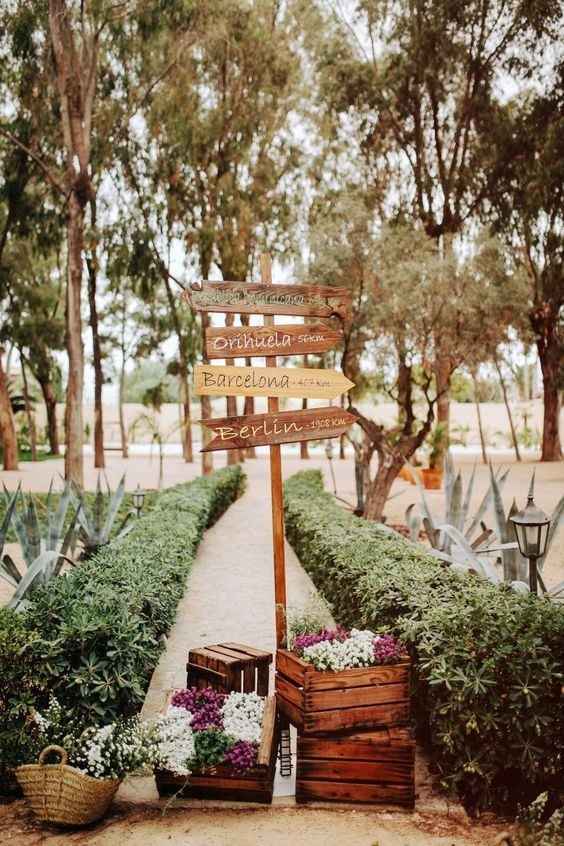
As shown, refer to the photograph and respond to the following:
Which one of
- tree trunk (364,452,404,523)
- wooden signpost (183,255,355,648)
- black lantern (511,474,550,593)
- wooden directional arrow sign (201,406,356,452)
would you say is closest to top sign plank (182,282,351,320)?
wooden signpost (183,255,355,648)

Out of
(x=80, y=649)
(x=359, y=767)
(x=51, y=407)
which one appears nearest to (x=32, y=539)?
(x=80, y=649)

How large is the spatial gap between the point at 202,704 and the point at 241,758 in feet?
1.36

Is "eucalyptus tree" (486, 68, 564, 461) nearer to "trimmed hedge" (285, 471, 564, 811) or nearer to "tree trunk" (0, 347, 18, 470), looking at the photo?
"trimmed hedge" (285, 471, 564, 811)

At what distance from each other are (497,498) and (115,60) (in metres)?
16.6

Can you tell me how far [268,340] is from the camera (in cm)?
453

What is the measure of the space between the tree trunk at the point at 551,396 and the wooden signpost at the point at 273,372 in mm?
23417

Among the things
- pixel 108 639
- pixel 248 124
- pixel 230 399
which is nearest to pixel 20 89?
pixel 248 124

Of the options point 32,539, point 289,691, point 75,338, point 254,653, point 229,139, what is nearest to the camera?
point 289,691

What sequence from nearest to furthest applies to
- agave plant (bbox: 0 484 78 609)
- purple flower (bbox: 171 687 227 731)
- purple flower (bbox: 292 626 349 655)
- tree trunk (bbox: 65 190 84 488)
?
purple flower (bbox: 171 687 227 731) < purple flower (bbox: 292 626 349 655) < agave plant (bbox: 0 484 78 609) < tree trunk (bbox: 65 190 84 488)

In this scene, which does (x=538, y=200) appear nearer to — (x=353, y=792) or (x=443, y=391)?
(x=443, y=391)

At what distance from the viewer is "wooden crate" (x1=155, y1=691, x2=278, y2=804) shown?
3.50m

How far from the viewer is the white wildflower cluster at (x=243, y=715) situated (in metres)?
3.65

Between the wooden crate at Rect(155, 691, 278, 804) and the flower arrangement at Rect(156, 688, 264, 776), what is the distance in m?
0.04

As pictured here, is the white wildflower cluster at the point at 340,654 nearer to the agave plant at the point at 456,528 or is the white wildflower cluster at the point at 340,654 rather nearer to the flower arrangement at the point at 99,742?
the flower arrangement at the point at 99,742
